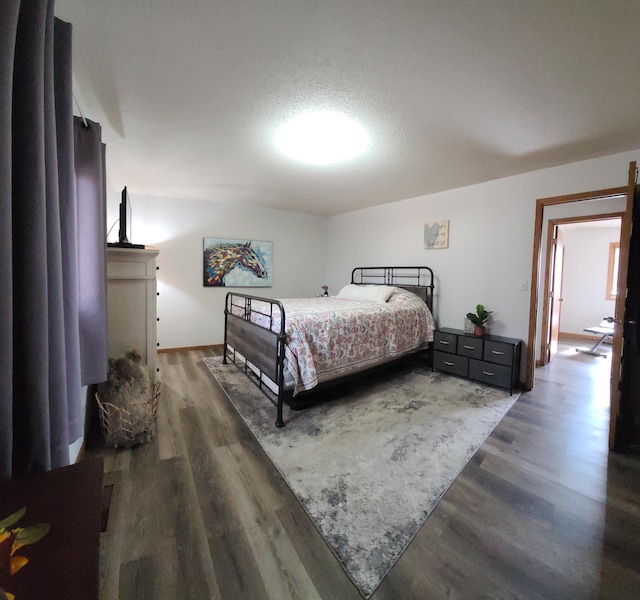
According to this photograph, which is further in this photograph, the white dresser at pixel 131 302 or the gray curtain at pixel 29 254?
the white dresser at pixel 131 302

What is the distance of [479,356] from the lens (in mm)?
3404

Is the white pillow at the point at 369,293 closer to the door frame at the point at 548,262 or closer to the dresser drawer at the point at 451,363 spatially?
the dresser drawer at the point at 451,363

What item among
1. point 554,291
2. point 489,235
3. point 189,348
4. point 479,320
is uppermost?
point 489,235

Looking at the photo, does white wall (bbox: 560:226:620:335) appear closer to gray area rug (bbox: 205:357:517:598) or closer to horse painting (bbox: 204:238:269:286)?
gray area rug (bbox: 205:357:517:598)

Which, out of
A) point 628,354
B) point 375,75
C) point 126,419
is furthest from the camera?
point 628,354

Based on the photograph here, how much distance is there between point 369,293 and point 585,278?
513cm

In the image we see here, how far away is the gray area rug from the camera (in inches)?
57.2

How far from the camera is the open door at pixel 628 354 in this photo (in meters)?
2.16

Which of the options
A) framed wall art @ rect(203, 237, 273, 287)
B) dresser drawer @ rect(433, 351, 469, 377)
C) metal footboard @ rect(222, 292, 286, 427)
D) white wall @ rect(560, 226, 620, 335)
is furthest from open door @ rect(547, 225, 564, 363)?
framed wall art @ rect(203, 237, 273, 287)

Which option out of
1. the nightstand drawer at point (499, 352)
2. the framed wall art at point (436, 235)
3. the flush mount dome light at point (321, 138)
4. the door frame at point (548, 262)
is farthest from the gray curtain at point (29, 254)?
the door frame at point (548, 262)

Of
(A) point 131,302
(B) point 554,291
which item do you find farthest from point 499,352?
(A) point 131,302

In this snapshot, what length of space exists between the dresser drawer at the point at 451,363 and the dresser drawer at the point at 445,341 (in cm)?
6

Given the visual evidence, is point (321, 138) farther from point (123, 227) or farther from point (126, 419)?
point (126, 419)

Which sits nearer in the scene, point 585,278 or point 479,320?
point 479,320
